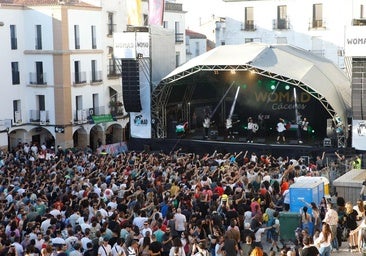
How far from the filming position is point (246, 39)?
168ft

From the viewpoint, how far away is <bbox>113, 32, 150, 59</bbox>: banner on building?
34875 mm

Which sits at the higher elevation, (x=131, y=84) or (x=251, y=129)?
(x=131, y=84)

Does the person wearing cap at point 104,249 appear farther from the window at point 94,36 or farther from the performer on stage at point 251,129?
the window at point 94,36

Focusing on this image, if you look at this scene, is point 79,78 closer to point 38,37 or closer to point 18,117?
point 38,37

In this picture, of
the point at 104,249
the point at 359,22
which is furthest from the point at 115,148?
the point at 104,249

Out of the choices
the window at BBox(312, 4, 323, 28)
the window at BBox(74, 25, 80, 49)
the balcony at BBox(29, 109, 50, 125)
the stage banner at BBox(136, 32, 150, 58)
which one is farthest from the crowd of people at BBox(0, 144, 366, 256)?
the window at BBox(312, 4, 323, 28)

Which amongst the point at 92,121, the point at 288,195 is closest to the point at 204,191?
the point at 288,195

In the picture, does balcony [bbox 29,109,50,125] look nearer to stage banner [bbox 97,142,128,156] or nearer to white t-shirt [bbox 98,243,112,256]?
stage banner [bbox 97,142,128,156]

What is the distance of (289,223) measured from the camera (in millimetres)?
17688

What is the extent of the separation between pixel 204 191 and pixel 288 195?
2.38 meters

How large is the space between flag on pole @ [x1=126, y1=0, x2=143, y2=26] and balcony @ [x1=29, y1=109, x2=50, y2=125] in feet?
30.6

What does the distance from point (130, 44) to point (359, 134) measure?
38.5ft

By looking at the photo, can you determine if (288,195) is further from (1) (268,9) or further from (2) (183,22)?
(2) (183,22)

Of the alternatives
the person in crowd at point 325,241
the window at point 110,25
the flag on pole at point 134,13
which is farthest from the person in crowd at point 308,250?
the window at point 110,25
